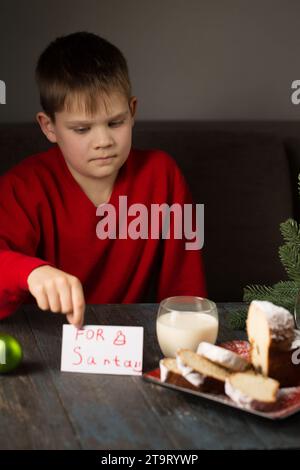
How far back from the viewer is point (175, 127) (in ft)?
7.36

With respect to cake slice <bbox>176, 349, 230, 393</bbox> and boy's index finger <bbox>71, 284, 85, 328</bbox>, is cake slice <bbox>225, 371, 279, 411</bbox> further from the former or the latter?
boy's index finger <bbox>71, 284, 85, 328</bbox>

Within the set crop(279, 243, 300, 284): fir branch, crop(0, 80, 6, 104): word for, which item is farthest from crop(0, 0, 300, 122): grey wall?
crop(279, 243, 300, 284): fir branch

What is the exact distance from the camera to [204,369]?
42.3 inches

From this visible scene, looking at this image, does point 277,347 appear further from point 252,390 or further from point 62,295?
point 62,295

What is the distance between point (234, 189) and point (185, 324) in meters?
1.07

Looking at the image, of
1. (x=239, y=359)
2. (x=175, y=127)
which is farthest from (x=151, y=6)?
(x=239, y=359)

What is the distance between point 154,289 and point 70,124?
1.75ft

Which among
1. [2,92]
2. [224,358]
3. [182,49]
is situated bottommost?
[224,358]

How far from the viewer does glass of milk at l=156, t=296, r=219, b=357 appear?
3.95 feet
